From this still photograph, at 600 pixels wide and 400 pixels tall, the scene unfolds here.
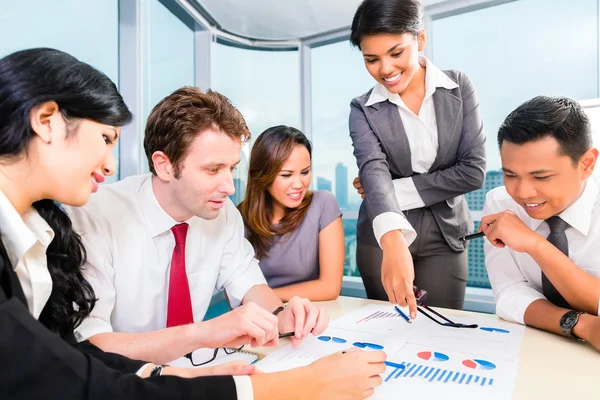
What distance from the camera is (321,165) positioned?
12.5 feet

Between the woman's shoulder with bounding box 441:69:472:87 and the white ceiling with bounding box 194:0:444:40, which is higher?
the white ceiling with bounding box 194:0:444:40

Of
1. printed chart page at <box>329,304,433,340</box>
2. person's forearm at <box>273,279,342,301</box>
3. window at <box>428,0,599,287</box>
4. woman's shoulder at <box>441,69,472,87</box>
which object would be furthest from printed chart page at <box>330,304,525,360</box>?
window at <box>428,0,599,287</box>

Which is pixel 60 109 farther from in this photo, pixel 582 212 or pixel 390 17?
pixel 582 212

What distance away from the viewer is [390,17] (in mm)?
1401

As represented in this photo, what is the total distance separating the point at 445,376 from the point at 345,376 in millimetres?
219

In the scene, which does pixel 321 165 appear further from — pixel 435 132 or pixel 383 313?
pixel 383 313

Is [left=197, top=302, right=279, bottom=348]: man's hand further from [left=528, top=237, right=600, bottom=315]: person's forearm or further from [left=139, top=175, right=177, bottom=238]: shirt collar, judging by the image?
[left=528, top=237, right=600, bottom=315]: person's forearm

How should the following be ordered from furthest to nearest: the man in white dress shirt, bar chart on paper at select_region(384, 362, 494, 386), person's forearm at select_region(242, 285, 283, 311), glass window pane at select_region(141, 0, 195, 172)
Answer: glass window pane at select_region(141, 0, 195, 172) → person's forearm at select_region(242, 285, 283, 311) → the man in white dress shirt → bar chart on paper at select_region(384, 362, 494, 386)

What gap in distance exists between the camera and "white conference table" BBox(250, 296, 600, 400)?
2.42 feet

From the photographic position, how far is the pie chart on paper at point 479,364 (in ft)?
2.74

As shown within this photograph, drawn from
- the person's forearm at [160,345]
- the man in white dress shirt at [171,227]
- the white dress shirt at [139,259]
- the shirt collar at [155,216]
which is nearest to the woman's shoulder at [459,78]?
the man in white dress shirt at [171,227]

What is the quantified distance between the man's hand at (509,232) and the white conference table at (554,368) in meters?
0.23

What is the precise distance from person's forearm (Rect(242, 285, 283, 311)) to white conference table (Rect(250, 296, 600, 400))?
0.30 metres

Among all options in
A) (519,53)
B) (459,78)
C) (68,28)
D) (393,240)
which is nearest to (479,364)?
(393,240)
